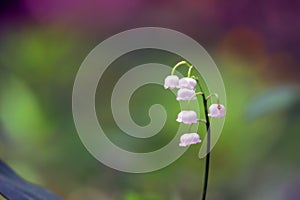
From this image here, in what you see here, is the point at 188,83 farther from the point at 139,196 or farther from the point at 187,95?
the point at 139,196

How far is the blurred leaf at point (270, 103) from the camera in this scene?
86cm

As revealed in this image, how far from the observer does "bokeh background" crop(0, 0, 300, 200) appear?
852 millimetres

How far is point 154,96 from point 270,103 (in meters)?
0.23

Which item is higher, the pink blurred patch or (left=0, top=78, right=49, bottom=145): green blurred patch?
the pink blurred patch

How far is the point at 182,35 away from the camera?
886 mm

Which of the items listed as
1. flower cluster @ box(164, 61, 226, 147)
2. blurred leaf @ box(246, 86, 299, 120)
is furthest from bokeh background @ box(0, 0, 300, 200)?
flower cluster @ box(164, 61, 226, 147)

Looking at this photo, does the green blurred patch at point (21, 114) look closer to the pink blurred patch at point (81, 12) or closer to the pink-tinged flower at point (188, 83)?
the pink blurred patch at point (81, 12)

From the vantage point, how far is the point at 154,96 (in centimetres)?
88

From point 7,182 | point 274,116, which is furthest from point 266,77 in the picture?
point 7,182

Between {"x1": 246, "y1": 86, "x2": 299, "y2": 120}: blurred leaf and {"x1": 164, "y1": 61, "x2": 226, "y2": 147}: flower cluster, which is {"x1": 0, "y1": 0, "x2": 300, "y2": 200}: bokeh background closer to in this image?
{"x1": 246, "y1": 86, "x2": 299, "y2": 120}: blurred leaf

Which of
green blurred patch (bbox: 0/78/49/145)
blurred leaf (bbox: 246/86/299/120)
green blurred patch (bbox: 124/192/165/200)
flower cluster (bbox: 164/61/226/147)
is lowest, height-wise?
flower cluster (bbox: 164/61/226/147)

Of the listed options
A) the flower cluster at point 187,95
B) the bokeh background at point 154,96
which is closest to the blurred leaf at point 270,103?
the bokeh background at point 154,96

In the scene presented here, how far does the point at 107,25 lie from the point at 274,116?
38cm

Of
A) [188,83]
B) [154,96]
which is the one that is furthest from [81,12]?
[188,83]
